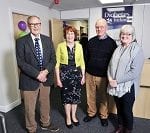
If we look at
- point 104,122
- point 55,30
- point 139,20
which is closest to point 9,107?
point 104,122

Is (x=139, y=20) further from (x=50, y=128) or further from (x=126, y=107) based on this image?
(x=50, y=128)

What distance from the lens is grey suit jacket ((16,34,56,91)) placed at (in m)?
1.96

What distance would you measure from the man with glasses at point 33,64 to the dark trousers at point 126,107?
0.93 metres

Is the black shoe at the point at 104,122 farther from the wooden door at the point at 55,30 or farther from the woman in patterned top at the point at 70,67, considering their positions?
the wooden door at the point at 55,30

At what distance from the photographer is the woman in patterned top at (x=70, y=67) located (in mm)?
2199

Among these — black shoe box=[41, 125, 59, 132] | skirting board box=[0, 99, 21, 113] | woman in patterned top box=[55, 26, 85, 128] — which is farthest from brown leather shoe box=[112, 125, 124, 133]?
skirting board box=[0, 99, 21, 113]

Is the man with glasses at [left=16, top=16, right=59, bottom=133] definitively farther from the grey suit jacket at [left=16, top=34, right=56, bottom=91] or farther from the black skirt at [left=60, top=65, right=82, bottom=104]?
the black skirt at [left=60, top=65, right=82, bottom=104]

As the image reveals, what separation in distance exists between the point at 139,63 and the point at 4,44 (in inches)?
87.7

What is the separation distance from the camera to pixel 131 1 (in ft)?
13.4

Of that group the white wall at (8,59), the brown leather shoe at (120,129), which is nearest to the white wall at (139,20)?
the white wall at (8,59)

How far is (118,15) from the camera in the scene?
4.66 meters

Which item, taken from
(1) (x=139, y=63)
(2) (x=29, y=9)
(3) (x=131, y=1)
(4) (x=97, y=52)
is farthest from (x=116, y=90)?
(3) (x=131, y=1)

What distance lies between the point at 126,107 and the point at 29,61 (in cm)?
127

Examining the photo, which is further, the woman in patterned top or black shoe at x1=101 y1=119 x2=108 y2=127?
black shoe at x1=101 y1=119 x2=108 y2=127
